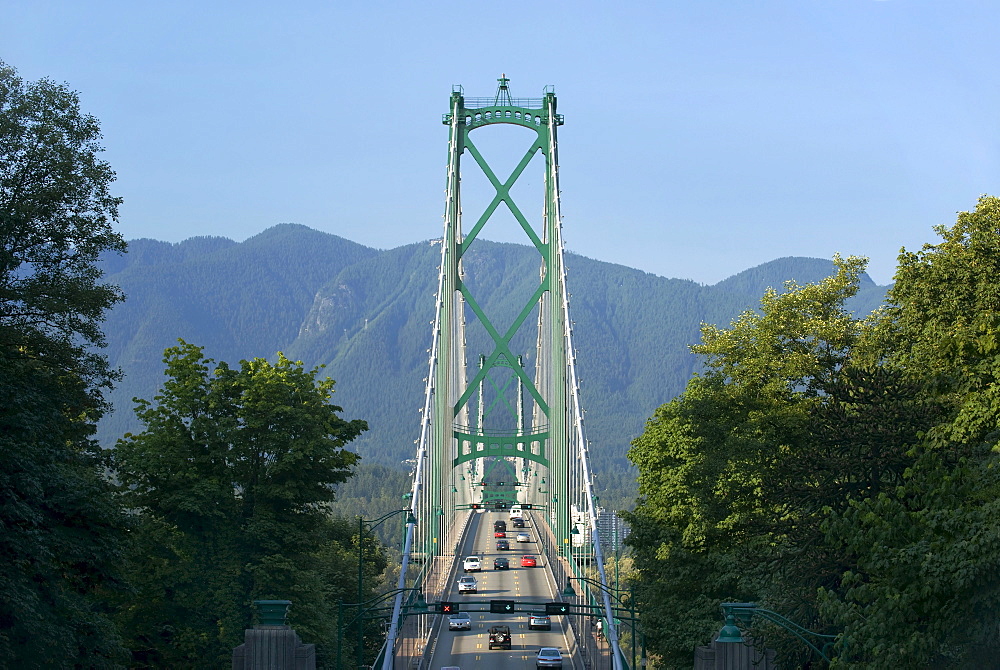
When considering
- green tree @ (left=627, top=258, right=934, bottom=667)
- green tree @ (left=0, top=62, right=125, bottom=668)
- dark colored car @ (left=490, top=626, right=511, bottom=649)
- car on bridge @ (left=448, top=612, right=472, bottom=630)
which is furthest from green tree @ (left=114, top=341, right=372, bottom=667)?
car on bridge @ (left=448, top=612, right=472, bottom=630)

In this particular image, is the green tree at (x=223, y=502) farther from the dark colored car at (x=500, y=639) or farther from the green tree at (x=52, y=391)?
the dark colored car at (x=500, y=639)

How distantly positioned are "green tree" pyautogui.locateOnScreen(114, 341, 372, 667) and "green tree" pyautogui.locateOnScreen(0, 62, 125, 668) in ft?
16.2

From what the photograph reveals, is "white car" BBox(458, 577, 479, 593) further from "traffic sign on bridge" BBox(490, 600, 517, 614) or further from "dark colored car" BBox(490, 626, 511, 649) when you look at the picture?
"traffic sign on bridge" BBox(490, 600, 517, 614)

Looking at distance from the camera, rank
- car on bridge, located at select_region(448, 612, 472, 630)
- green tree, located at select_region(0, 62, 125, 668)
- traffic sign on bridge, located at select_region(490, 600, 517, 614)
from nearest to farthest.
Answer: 1. green tree, located at select_region(0, 62, 125, 668)
2. traffic sign on bridge, located at select_region(490, 600, 517, 614)
3. car on bridge, located at select_region(448, 612, 472, 630)

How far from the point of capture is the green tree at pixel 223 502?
41.7m

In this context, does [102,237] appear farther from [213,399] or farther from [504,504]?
[504,504]

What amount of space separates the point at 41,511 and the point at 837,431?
1781cm

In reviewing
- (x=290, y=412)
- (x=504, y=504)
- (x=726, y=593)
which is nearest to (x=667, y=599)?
(x=726, y=593)

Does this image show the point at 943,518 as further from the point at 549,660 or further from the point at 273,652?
the point at 549,660

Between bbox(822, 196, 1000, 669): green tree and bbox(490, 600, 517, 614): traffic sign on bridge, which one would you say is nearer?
bbox(822, 196, 1000, 669): green tree

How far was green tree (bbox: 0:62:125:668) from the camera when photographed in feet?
90.4

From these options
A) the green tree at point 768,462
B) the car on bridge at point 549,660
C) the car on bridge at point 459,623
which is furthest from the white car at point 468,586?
the car on bridge at point 549,660

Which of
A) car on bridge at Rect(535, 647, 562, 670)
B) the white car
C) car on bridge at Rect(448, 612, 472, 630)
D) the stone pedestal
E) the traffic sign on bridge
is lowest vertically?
car on bridge at Rect(535, 647, 562, 670)

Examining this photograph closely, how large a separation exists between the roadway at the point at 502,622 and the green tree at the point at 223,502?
6453 millimetres
